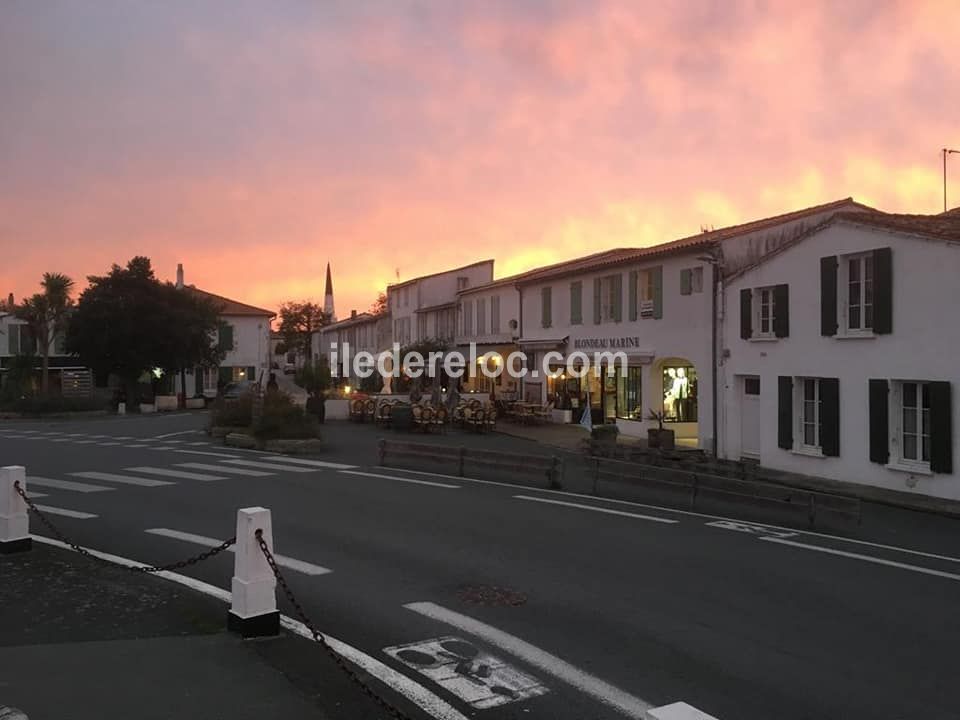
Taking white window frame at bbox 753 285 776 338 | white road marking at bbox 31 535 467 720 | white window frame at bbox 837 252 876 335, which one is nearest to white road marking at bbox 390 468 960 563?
white window frame at bbox 837 252 876 335

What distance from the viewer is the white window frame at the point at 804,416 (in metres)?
17.6

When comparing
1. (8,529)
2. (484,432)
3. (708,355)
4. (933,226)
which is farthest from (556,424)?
(8,529)

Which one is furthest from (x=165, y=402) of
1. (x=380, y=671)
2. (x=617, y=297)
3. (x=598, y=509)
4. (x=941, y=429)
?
(x=380, y=671)

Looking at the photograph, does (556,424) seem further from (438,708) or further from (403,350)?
(438,708)

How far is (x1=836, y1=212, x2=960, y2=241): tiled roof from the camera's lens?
15095 mm

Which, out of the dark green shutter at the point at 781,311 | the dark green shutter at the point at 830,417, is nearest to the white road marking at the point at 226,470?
the dark green shutter at the point at 830,417

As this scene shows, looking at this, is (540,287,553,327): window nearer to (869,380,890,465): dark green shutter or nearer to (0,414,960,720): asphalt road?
(869,380,890,465): dark green shutter

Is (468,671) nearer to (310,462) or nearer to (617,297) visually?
(310,462)

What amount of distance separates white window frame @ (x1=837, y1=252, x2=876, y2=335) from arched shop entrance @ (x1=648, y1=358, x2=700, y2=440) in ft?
26.4

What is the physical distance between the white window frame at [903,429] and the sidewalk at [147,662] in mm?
13086

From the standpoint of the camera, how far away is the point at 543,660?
586cm

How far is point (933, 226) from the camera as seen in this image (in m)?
16.1

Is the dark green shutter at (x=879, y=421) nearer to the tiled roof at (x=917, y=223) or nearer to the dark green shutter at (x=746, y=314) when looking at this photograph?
the tiled roof at (x=917, y=223)

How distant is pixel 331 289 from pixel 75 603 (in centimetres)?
14534
